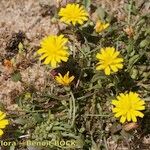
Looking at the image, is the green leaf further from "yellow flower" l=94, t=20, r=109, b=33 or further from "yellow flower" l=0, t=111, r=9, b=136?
"yellow flower" l=0, t=111, r=9, b=136

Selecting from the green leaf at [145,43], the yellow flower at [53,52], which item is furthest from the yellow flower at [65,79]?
the green leaf at [145,43]

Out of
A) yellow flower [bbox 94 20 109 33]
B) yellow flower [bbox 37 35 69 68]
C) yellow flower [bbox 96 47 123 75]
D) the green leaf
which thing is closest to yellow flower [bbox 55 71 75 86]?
yellow flower [bbox 37 35 69 68]

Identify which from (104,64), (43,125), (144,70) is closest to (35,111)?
(43,125)

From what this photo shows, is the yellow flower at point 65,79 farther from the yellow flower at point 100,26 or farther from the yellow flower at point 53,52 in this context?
the yellow flower at point 100,26

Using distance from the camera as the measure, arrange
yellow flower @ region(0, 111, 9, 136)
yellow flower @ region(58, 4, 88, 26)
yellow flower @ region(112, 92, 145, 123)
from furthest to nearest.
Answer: yellow flower @ region(58, 4, 88, 26), yellow flower @ region(0, 111, 9, 136), yellow flower @ region(112, 92, 145, 123)

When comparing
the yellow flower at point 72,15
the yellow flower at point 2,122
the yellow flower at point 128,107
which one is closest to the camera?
the yellow flower at point 128,107

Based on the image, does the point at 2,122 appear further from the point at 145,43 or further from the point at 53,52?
the point at 145,43

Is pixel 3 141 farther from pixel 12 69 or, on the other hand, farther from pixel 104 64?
pixel 104 64

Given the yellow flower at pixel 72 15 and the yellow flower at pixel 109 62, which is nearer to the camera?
the yellow flower at pixel 109 62

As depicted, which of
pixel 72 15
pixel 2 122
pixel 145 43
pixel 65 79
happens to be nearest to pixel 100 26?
pixel 72 15
